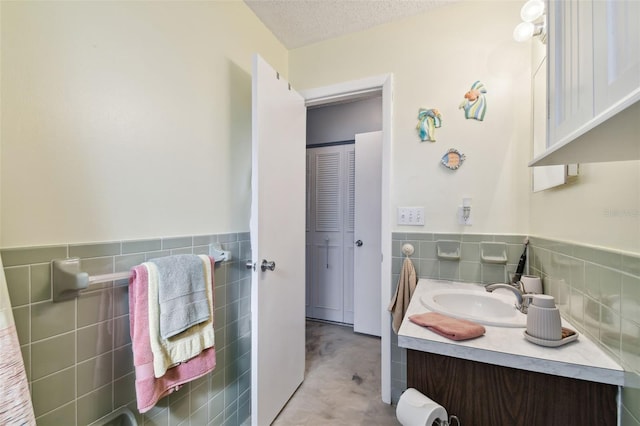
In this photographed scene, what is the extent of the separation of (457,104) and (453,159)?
1.10ft

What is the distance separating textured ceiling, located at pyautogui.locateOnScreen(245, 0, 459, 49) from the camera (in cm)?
161

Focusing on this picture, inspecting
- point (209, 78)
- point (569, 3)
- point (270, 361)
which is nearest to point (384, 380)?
point (270, 361)

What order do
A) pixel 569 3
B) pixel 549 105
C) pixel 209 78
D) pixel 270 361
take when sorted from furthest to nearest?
pixel 270 361 → pixel 209 78 → pixel 549 105 → pixel 569 3

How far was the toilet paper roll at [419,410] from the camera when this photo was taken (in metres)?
0.75

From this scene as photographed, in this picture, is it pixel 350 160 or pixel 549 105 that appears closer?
pixel 549 105

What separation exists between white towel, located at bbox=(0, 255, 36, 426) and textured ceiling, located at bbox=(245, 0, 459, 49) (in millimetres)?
1804

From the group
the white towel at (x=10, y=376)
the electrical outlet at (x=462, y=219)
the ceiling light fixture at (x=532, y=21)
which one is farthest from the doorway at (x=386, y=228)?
the white towel at (x=10, y=376)

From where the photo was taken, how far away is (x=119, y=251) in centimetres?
95

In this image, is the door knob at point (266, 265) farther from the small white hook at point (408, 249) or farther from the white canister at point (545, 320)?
the white canister at point (545, 320)

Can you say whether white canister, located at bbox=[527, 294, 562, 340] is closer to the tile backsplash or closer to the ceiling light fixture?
the tile backsplash

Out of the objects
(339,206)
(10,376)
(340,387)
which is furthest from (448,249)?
(10,376)

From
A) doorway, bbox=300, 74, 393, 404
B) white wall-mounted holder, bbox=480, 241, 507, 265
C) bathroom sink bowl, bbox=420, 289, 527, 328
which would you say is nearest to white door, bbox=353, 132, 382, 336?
doorway, bbox=300, 74, 393, 404

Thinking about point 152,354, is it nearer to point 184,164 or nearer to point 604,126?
point 184,164

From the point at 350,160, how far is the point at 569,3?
7.72 feet
